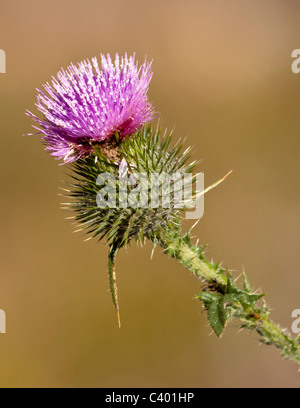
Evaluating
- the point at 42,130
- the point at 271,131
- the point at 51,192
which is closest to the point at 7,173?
the point at 51,192

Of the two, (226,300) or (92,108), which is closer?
(226,300)

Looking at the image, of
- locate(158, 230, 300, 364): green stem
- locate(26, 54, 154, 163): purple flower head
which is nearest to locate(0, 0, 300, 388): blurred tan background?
locate(158, 230, 300, 364): green stem

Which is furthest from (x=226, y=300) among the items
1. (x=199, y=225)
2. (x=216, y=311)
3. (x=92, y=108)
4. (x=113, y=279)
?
(x=199, y=225)

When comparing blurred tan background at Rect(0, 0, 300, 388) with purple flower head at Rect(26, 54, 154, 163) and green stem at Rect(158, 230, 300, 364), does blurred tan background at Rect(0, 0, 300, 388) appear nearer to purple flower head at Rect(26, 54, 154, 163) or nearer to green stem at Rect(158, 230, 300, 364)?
green stem at Rect(158, 230, 300, 364)

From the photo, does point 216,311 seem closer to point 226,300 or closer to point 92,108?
point 226,300

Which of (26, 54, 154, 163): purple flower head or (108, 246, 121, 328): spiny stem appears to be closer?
(108, 246, 121, 328): spiny stem

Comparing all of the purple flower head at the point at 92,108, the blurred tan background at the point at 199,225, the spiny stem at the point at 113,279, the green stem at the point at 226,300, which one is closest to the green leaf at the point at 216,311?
the green stem at the point at 226,300

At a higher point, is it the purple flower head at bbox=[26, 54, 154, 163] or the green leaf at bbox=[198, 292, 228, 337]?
the purple flower head at bbox=[26, 54, 154, 163]

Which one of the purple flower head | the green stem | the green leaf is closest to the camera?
the green leaf
